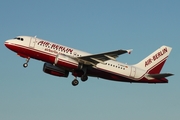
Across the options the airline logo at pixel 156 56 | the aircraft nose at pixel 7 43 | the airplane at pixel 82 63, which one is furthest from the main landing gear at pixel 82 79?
the airline logo at pixel 156 56

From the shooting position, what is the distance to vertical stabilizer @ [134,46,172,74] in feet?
201

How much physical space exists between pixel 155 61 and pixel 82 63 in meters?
12.7

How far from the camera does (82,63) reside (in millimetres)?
55531

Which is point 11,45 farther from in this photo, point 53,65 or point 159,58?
point 159,58

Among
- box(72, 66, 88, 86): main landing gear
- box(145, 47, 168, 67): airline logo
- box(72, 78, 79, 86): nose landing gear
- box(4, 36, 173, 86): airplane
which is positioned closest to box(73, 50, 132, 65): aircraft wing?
box(4, 36, 173, 86): airplane


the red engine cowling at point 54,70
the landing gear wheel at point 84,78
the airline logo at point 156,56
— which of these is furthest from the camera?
the airline logo at point 156,56

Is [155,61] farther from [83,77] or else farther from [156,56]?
[83,77]

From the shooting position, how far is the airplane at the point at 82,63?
54.2 m

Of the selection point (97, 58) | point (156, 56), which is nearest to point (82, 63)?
point (97, 58)

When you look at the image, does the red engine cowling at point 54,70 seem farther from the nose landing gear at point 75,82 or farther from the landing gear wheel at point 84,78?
the landing gear wheel at point 84,78

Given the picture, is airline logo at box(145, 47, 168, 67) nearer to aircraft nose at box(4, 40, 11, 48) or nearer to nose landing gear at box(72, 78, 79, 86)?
nose landing gear at box(72, 78, 79, 86)

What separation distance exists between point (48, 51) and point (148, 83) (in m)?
15.3

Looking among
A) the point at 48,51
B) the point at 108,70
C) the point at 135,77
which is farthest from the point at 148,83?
the point at 48,51

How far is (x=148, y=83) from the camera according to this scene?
59.8 meters
